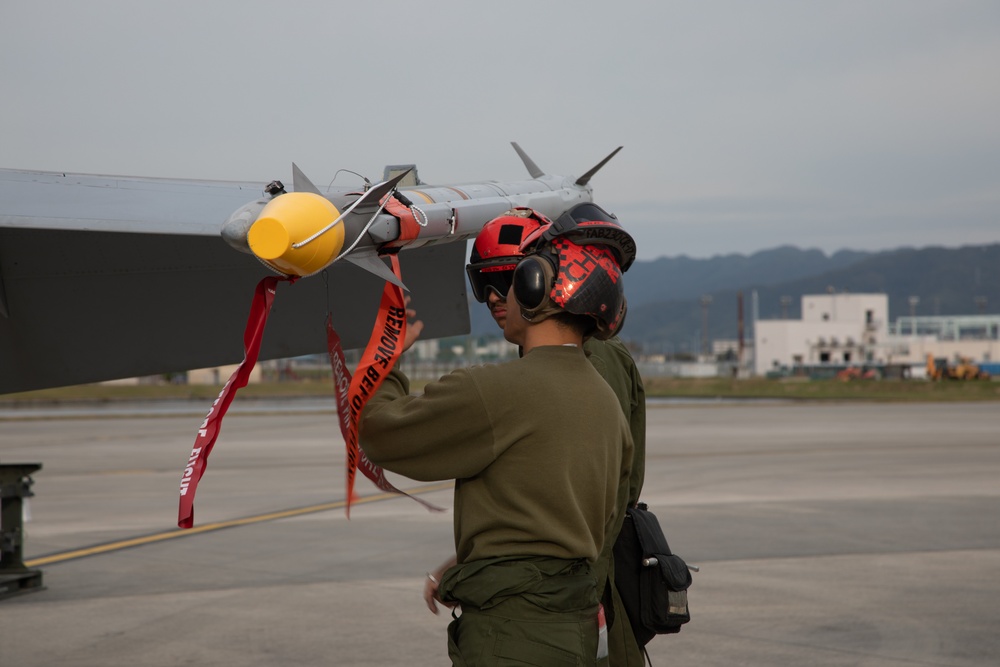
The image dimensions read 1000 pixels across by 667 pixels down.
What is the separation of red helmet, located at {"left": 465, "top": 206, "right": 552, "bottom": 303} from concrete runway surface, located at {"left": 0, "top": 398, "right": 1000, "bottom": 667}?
144 inches

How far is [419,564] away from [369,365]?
6.68 metres

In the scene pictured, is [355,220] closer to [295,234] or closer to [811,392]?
[295,234]

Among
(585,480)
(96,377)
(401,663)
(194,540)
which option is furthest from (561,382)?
(194,540)

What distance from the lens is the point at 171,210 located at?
369 centimetres

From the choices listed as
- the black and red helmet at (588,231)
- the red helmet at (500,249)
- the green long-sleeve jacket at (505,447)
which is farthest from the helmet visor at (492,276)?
the green long-sleeve jacket at (505,447)

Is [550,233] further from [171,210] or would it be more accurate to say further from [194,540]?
[194,540]

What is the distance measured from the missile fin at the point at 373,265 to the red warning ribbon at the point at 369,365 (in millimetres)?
53

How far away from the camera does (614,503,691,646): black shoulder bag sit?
12.9 ft

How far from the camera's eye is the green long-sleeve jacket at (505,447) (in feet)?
10.1

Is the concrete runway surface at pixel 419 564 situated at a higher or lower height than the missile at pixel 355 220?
lower

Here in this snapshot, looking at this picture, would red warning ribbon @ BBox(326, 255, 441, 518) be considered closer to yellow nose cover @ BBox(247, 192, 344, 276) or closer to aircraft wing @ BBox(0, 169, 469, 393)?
yellow nose cover @ BBox(247, 192, 344, 276)

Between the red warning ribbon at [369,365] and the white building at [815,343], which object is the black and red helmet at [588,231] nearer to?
the red warning ribbon at [369,365]

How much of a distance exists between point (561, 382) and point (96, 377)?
278cm

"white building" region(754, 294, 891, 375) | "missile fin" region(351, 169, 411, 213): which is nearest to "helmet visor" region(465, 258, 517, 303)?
"missile fin" region(351, 169, 411, 213)
